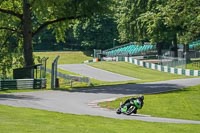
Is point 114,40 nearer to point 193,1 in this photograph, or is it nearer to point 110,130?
point 193,1

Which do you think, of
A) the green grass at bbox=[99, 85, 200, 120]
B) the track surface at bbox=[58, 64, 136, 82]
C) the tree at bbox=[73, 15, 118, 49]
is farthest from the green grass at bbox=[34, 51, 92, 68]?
the green grass at bbox=[99, 85, 200, 120]

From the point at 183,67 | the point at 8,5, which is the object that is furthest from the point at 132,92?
the point at 183,67

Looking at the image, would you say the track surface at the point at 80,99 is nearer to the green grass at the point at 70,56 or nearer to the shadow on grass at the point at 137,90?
the shadow on grass at the point at 137,90

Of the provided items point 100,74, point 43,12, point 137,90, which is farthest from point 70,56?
point 137,90

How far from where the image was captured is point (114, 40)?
107125mm

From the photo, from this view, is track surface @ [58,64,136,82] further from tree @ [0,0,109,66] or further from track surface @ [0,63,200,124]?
track surface @ [0,63,200,124]

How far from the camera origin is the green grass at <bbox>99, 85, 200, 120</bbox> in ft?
89.2

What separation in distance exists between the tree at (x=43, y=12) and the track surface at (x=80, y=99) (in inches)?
329

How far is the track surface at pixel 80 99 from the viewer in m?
25.0

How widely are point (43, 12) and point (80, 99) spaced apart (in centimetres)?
1350

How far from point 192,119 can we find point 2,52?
27.9 meters

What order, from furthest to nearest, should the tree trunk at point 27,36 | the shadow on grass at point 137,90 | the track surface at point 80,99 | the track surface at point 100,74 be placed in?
the track surface at point 100,74, the tree trunk at point 27,36, the shadow on grass at point 137,90, the track surface at point 80,99

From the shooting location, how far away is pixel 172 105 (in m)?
29.7

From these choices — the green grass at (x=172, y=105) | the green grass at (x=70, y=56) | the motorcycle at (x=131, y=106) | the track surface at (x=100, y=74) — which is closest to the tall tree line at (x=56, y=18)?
the green grass at (x=172, y=105)
